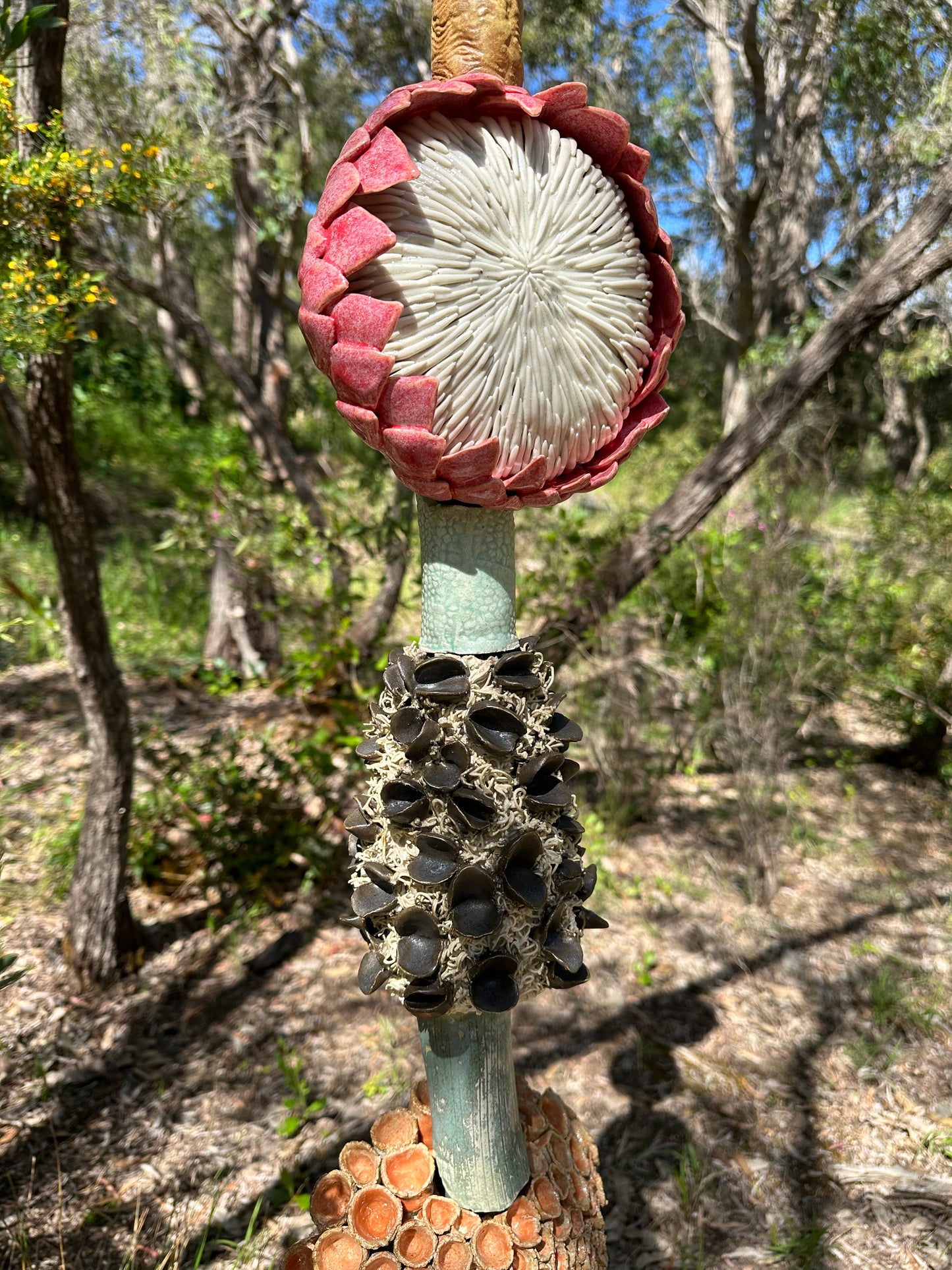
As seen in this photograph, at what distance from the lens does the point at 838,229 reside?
873 centimetres

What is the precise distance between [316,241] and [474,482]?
1.17 ft

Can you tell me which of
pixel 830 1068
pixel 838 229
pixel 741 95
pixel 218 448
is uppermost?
pixel 741 95

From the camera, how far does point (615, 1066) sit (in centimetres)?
234

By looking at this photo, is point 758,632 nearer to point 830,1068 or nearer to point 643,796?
point 643,796

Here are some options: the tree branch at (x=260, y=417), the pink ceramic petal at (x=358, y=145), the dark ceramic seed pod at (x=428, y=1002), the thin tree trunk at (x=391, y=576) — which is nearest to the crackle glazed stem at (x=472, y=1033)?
the dark ceramic seed pod at (x=428, y=1002)

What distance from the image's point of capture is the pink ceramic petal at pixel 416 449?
0.94 meters

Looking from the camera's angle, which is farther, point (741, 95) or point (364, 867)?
point (741, 95)

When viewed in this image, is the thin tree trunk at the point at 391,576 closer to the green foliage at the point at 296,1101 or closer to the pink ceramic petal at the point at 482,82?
the green foliage at the point at 296,1101

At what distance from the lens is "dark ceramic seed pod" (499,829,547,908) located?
1051 mm

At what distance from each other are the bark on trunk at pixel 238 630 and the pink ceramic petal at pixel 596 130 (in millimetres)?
3534

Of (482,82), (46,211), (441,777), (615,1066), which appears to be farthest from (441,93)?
(615,1066)

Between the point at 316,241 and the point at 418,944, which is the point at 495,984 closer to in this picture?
the point at 418,944

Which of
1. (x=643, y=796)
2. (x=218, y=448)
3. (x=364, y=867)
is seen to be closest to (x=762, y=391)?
(x=643, y=796)

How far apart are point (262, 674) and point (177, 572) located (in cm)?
180
